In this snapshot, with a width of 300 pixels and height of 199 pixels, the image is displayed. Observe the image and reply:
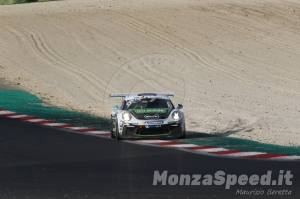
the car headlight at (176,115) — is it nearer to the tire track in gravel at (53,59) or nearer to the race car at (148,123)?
the race car at (148,123)

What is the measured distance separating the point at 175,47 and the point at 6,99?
13.1m

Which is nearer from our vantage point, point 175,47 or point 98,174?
point 98,174

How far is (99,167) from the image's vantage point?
594 inches

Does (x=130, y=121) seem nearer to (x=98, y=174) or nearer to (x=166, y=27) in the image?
(x=98, y=174)

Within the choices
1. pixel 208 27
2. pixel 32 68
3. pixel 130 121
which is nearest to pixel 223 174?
pixel 130 121

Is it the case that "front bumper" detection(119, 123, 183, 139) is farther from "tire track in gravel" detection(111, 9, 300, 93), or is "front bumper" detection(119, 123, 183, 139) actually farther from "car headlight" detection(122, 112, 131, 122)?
"tire track in gravel" detection(111, 9, 300, 93)

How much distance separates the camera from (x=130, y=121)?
1878 centimetres

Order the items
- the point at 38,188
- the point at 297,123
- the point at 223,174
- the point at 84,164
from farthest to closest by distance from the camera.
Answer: the point at 297,123
the point at 84,164
the point at 223,174
the point at 38,188

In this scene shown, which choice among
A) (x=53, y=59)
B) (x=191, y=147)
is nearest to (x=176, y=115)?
(x=191, y=147)

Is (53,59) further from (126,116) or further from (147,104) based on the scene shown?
(126,116)

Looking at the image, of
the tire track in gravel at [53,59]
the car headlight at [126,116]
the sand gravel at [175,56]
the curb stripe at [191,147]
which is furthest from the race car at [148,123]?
the tire track in gravel at [53,59]

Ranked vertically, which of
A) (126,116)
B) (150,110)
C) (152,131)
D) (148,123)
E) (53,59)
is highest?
(150,110)

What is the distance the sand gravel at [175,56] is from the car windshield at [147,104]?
193 cm

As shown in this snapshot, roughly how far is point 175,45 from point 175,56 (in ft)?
7.24
